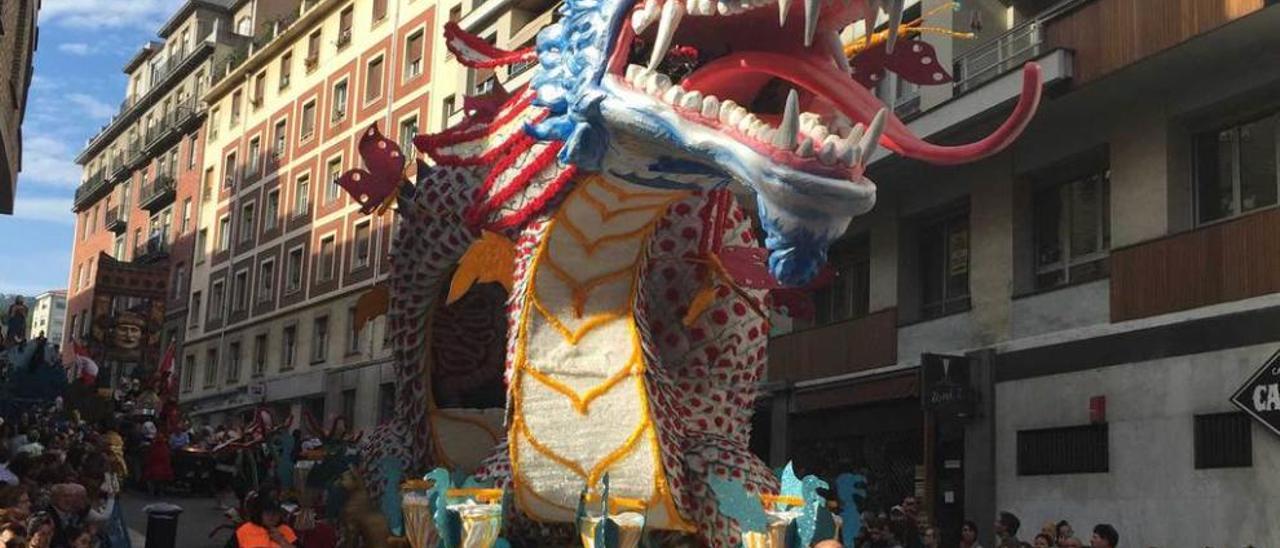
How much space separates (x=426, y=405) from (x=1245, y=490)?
811 cm

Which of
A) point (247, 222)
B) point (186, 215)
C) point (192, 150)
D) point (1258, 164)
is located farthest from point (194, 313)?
point (1258, 164)

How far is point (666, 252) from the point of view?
16.7 ft

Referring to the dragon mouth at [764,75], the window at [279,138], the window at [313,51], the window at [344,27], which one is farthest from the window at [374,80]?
the dragon mouth at [764,75]

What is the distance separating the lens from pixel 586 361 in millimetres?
4660

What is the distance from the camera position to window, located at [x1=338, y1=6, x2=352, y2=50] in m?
35.0

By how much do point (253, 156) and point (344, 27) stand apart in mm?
6315

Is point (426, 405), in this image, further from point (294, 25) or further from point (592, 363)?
point (294, 25)

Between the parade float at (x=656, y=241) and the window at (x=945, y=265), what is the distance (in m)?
10.9

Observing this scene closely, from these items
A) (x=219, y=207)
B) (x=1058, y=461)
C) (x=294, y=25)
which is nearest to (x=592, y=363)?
(x=1058, y=461)

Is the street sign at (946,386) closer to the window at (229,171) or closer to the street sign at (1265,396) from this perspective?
the street sign at (1265,396)

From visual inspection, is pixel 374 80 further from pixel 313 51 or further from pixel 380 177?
pixel 380 177

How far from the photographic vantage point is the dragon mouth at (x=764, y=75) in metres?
3.92

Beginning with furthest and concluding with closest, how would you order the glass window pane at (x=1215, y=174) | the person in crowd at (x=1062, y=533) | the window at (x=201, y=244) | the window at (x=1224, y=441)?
the window at (x=201, y=244) < the glass window pane at (x=1215, y=174) < the window at (x=1224, y=441) < the person in crowd at (x=1062, y=533)

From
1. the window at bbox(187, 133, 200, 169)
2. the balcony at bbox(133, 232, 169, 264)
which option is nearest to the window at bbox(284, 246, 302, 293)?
the window at bbox(187, 133, 200, 169)
